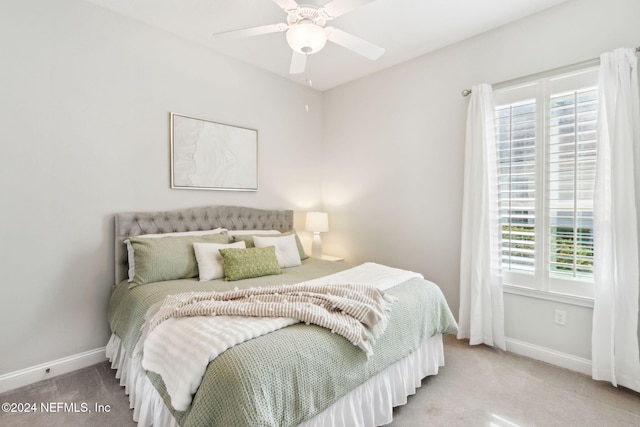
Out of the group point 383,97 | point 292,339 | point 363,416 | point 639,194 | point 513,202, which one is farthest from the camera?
point 383,97

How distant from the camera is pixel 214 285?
7.66ft

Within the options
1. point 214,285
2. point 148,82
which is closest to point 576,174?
point 214,285

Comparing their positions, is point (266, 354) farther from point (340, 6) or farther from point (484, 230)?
point (484, 230)

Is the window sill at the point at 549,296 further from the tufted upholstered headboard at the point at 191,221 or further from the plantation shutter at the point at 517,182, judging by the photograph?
the tufted upholstered headboard at the point at 191,221

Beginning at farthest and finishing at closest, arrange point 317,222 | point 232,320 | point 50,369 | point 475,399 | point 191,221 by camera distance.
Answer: point 317,222 < point 191,221 < point 50,369 < point 475,399 < point 232,320

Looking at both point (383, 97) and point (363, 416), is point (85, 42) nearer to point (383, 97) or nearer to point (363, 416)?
point (383, 97)

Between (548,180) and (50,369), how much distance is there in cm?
404

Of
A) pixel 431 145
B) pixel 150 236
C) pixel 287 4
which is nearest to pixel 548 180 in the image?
pixel 431 145

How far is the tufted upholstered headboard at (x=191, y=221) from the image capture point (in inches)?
100

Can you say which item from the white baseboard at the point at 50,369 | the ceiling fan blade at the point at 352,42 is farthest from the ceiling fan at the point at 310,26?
the white baseboard at the point at 50,369

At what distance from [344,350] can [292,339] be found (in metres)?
0.29

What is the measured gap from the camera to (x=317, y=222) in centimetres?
388

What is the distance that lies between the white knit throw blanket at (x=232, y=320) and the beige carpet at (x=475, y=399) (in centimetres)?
67

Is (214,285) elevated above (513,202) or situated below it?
below
